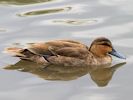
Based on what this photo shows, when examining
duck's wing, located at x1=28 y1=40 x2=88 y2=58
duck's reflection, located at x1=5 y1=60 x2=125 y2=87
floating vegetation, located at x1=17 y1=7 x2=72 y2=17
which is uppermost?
duck's wing, located at x1=28 y1=40 x2=88 y2=58

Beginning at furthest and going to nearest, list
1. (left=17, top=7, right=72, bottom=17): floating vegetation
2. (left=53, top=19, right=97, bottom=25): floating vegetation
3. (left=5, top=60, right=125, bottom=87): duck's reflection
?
(left=17, top=7, right=72, bottom=17): floating vegetation → (left=53, top=19, right=97, bottom=25): floating vegetation → (left=5, top=60, right=125, bottom=87): duck's reflection

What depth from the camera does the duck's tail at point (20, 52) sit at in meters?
10.7

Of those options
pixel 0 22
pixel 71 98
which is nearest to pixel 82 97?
pixel 71 98

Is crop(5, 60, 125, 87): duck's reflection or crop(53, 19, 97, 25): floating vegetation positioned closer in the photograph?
crop(5, 60, 125, 87): duck's reflection

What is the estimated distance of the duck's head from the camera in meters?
10.7

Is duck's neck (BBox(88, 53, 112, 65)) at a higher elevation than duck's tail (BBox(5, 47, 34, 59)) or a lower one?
lower

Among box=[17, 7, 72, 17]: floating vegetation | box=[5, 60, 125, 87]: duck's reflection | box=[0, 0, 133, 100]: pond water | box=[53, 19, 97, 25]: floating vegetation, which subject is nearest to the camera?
box=[0, 0, 133, 100]: pond water

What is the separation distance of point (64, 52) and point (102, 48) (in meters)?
0.66

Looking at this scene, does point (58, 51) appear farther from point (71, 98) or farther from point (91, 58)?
point (71, 98)

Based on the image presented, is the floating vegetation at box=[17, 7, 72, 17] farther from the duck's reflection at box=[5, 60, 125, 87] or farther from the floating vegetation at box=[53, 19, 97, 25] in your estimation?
the duck's reflection at box=[5, 60, 125, 87]

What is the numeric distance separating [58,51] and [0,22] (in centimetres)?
203

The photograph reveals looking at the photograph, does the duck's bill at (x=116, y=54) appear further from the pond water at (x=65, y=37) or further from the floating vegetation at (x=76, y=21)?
the floating vegetation at (x=76, y=21)

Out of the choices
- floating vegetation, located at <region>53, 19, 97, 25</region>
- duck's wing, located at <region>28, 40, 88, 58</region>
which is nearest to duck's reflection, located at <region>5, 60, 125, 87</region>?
duck's wing, located at <region>28, 40, 88, 58</region>

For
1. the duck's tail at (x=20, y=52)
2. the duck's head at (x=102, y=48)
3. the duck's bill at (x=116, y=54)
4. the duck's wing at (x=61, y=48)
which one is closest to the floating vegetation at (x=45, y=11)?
the duck's tail at (x=20, y=52)
